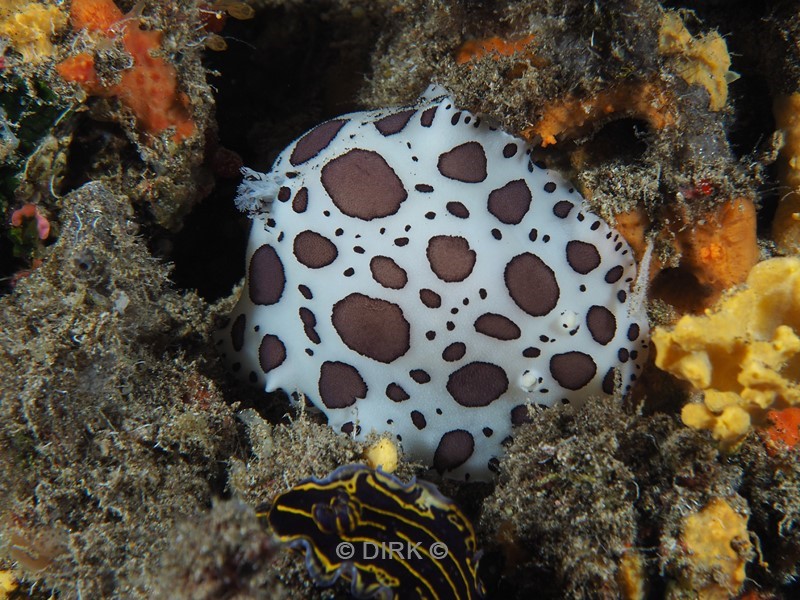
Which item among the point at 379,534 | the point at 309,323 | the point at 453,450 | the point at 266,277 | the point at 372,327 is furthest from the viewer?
the point at 266,277

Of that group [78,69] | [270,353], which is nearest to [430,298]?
[270,353]

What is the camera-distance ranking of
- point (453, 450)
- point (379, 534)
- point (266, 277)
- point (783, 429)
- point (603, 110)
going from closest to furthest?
point (379, 534)
point (783, 429)
point (603, 110)
point (453, 450)
point (266, 277)

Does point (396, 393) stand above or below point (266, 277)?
below

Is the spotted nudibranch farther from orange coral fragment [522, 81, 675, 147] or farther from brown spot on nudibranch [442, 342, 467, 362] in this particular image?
orange coral fragment [522, 81, 675, 147]

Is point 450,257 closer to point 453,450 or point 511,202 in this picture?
point 511,202

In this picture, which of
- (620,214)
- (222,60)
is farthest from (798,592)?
(222,60)

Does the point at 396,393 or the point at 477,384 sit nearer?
the point at 477,384

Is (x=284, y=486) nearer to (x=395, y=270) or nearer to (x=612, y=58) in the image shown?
(x=395, y=270)
